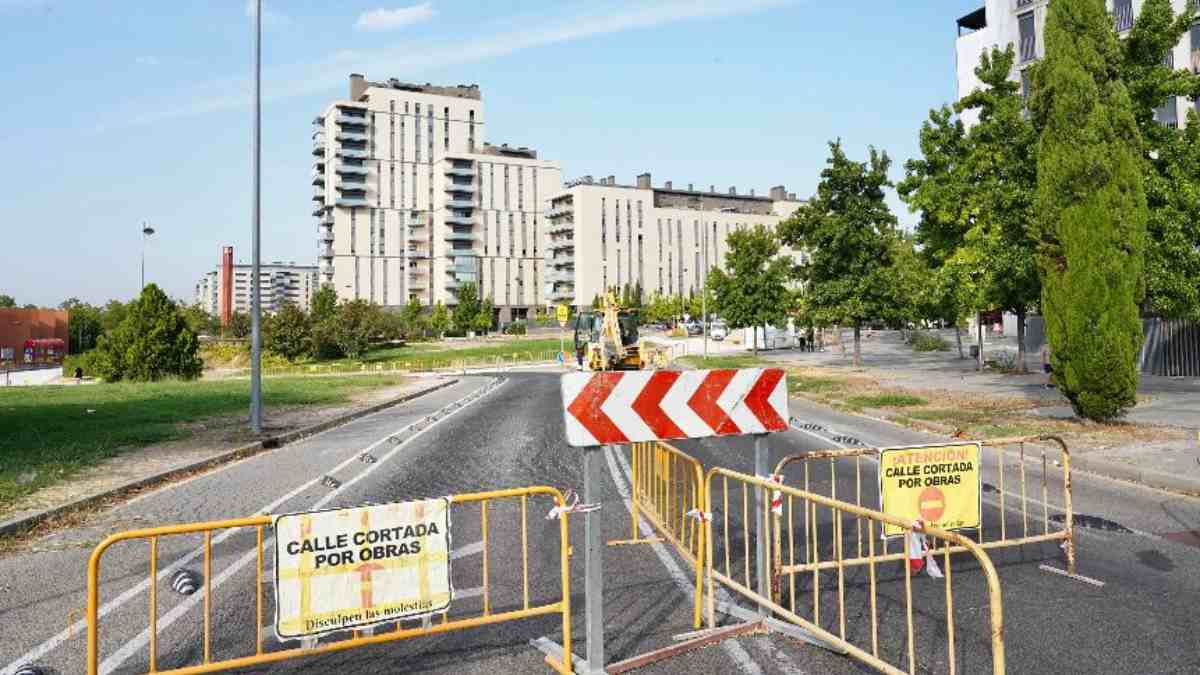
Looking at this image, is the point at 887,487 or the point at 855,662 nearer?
the point at 855,662

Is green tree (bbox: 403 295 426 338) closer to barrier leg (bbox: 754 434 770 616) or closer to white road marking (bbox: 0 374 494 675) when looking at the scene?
white road marking (bbox: 0 374 494 675)

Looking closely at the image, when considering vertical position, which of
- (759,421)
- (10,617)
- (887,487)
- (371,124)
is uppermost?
(371,124)

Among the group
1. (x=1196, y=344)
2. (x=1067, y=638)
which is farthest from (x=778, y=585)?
(x=1196, y=344)

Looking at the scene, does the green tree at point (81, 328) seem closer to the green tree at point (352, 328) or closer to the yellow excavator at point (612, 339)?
the green tree at point (352, 328)

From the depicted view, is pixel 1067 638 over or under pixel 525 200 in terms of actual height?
under

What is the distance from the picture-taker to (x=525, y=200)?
128 meters

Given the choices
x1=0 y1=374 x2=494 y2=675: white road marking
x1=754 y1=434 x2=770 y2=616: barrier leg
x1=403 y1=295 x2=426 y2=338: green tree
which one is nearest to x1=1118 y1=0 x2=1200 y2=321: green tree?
x1=754 y1=434 x2=770 y2=616: barrier leg

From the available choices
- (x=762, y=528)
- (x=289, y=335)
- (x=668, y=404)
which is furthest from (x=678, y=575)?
(x=289, y=335)

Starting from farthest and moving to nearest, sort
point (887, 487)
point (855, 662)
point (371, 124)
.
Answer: point (371, 124)
point (887, 487)
point (855, 662)

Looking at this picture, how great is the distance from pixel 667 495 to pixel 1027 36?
158 ft

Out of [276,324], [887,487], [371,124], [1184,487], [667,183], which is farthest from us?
[667,183]

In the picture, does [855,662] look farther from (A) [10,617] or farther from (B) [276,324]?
(B) [276,324]

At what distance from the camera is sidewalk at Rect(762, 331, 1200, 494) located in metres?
10.6

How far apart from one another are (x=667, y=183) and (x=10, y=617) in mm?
144551
